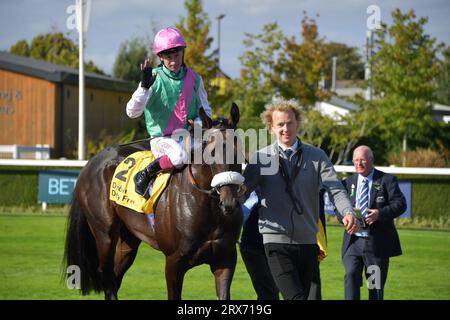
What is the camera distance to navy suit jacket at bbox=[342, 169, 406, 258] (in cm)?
655

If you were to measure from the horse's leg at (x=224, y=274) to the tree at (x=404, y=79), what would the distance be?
772 inches

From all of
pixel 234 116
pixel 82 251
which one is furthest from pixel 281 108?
pixel 82 251

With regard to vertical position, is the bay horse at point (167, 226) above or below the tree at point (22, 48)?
below

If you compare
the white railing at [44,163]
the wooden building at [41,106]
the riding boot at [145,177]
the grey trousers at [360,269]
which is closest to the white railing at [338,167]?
the white railing at [44,163]

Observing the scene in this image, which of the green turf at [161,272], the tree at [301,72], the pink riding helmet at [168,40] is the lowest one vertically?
the green turf at [161,272]

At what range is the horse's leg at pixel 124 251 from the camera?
22.3 feet

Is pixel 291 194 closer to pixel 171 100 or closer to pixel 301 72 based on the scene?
pixel 171 100

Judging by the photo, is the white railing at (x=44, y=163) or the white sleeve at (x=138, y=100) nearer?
the white sleeve at (x=138, y=100)

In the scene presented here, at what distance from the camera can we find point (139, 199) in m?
5.93

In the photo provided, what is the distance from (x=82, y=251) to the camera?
22.8 ft

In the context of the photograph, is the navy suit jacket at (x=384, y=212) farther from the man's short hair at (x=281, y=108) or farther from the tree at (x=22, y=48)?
the tree at (x=22, y=48)

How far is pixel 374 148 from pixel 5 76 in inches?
499

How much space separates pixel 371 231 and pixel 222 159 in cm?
213
